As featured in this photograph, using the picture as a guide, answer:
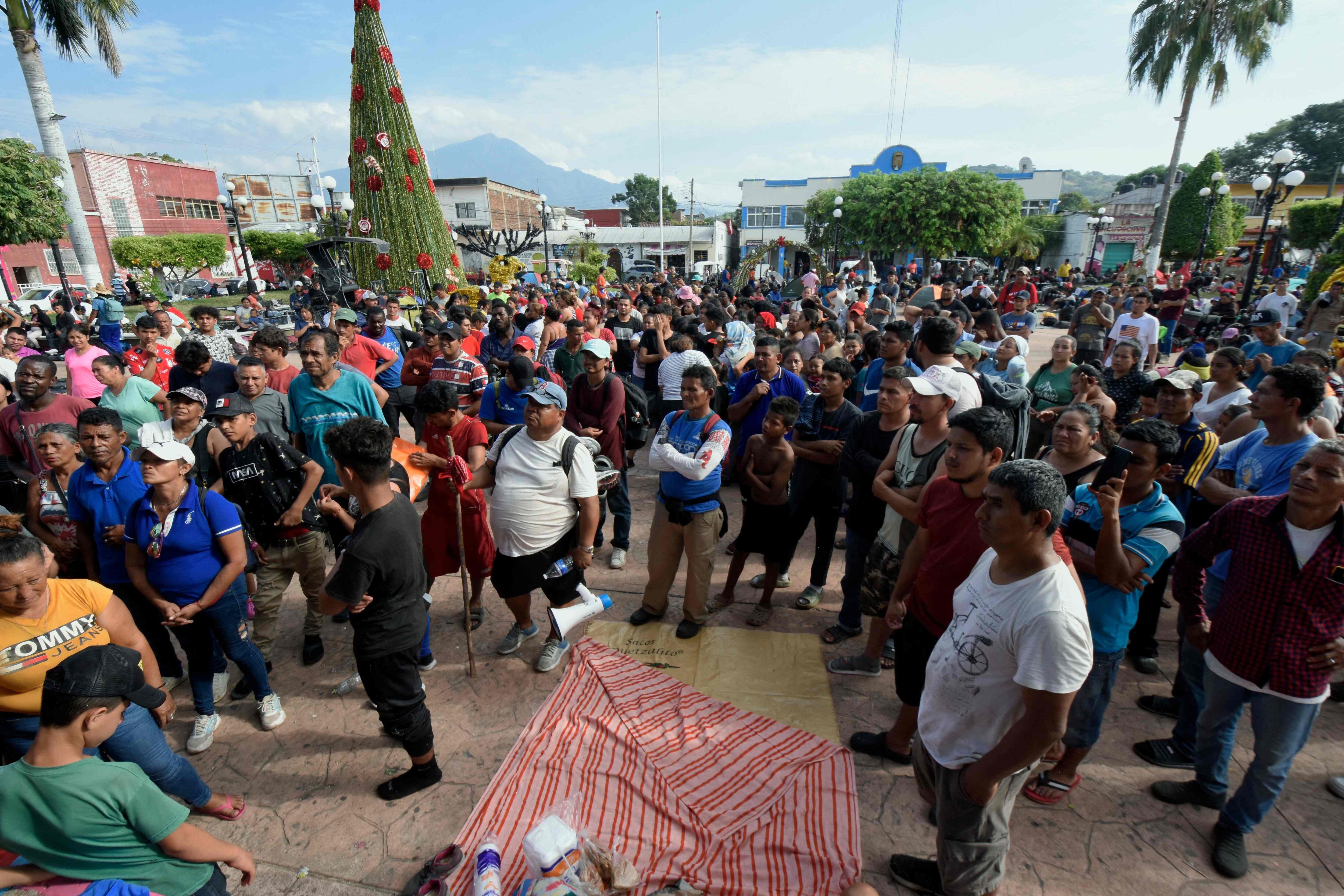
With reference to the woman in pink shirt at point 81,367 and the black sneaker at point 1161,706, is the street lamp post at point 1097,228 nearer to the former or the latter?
the black sneaker at point 1161,706

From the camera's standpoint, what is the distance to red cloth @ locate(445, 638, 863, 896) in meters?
2.61

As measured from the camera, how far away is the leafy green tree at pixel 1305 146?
50.2 metres

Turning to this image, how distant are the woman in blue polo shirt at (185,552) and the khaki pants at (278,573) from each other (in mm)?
467

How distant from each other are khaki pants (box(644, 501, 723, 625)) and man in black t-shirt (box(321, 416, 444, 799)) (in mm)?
1701

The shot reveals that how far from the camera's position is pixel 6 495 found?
15.1 feet

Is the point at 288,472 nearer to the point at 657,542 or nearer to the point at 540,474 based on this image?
the point at 540,474

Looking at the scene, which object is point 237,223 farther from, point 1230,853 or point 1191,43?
point 1191,43

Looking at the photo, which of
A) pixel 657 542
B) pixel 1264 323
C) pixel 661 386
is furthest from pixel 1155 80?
pixel 657 542

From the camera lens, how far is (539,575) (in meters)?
3.82

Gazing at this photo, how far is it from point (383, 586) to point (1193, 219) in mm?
37565

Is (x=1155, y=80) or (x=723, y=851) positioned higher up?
(x=1155, y=80)

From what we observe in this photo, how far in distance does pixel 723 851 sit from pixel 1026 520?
1962 millimetres

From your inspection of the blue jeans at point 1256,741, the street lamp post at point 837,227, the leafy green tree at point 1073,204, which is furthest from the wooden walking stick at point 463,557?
the leafy green tree at point 1073,204

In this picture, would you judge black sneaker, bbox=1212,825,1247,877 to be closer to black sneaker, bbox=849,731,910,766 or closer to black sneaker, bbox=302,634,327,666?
black sneaker, bbox=849,731,910,766
